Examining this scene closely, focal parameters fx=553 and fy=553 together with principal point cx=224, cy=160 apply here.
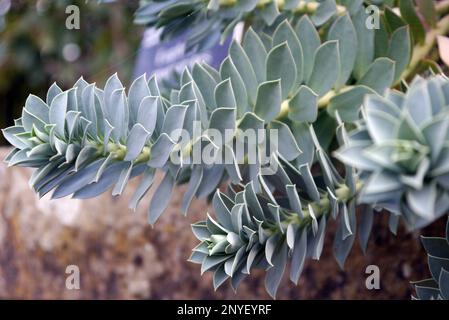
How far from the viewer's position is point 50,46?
4.55 ft

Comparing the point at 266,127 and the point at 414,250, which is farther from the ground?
the point at 266,127

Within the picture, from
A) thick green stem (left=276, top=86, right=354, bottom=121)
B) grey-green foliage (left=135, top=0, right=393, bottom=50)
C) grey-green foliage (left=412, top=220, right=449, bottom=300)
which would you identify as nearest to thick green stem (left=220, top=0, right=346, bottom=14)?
grey-green foliage (left=135, top=0, right=393, bottom=50)

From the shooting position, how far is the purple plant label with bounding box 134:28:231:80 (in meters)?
0.70

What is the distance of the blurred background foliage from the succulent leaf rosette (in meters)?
0.97

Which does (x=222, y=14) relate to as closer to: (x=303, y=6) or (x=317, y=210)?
(x=303, y=6)

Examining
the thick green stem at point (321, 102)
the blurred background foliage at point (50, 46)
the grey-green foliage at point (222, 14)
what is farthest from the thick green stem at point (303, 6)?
the blurred background foliage at point (50, 46)

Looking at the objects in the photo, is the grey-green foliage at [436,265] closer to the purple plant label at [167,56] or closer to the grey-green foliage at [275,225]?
the grey-green foliage at [275,225]

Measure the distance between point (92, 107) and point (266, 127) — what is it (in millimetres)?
121

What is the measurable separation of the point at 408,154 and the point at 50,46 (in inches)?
51.4

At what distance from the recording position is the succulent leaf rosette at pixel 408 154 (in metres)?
0.21

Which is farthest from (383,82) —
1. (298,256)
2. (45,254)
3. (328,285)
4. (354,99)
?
(45,254)

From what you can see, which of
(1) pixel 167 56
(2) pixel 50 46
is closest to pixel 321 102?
(1) pixel 167 56
